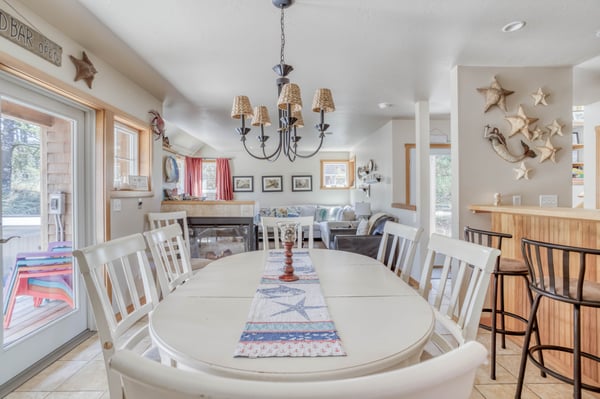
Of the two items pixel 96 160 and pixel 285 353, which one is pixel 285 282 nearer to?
pixel 285 353

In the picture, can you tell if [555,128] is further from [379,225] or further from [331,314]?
[331,314]

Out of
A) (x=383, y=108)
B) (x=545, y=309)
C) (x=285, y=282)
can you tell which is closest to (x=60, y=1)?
(x=285, y=282)

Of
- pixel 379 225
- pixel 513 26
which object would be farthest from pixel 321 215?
pixel 513 26

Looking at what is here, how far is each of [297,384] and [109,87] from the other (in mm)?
3045

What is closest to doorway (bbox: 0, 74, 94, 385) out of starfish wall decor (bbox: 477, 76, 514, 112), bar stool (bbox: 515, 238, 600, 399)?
bar stool (bbox: 515, 238, 600, 399)

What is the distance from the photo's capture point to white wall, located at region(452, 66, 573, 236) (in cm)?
277

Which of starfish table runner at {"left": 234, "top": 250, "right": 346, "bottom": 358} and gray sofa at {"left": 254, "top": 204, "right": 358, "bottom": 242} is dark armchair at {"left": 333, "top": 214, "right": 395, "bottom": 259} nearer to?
starfish table runner at {"left": 234, "top": 250, "right": 346, "bottom": 358}

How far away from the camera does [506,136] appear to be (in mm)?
2781

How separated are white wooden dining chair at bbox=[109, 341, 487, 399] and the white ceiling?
76.3 inches

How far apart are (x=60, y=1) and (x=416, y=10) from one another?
6.84 ft

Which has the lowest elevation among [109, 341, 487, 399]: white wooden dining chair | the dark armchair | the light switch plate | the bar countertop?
A: the dark armchair

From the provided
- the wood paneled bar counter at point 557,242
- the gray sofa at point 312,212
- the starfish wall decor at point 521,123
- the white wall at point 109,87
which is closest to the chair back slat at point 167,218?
the white wall at point 109,87

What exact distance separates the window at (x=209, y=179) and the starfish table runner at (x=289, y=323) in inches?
263

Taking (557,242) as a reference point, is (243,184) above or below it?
above
